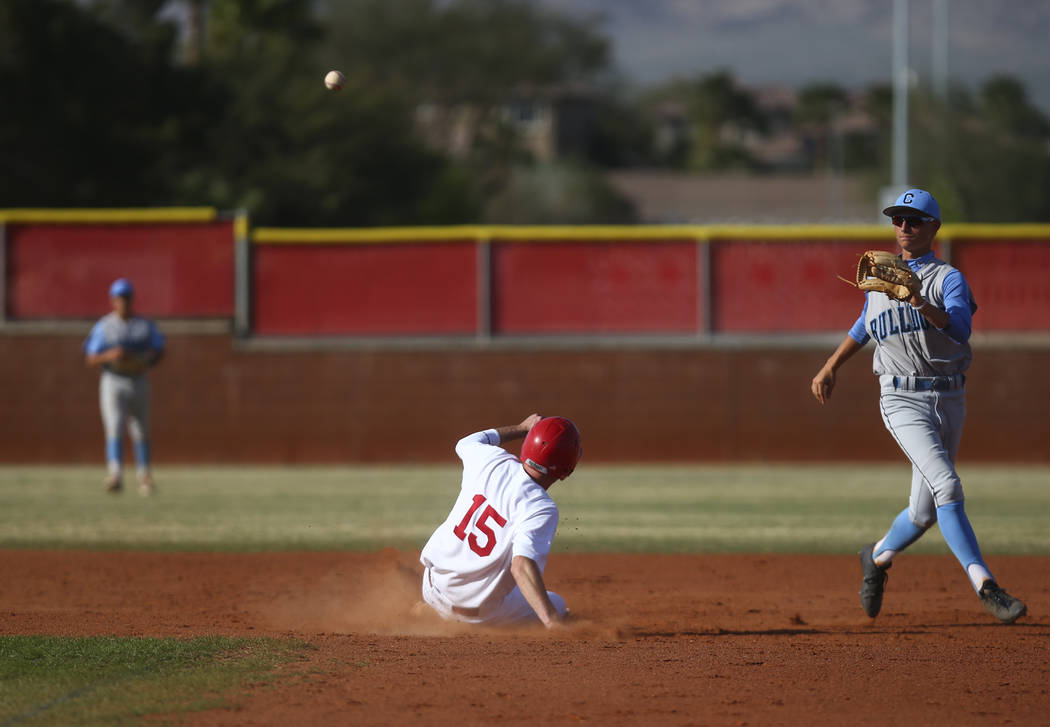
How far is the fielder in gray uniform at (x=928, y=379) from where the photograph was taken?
6.62 meters

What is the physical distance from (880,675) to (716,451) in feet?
39.6

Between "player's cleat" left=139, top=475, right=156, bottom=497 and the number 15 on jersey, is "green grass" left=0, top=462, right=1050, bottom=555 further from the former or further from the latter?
the number 15 on jersey

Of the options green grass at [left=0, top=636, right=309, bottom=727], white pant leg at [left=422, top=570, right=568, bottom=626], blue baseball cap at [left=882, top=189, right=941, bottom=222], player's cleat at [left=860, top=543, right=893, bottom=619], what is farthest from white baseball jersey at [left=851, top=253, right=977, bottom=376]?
green grass at [left=0, top=636, right=309, bottom=727]

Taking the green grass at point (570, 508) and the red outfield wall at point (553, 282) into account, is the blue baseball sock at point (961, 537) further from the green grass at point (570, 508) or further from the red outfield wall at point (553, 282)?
the red outfield wall at point (553, 282)

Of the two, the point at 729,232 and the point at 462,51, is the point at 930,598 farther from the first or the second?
the point at 462,51

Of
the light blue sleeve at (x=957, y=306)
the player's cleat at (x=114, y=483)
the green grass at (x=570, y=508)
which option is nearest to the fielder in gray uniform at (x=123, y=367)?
the player's cleat at (x=114, y=483)

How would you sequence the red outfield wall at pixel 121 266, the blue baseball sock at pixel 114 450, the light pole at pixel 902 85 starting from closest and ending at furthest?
the blue baseball sock at pixel 114 450
the red outfield wall at pixel 121 266
the light pole at pixel 902 85

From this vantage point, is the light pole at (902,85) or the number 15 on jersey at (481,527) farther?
the light pole at (902,85)

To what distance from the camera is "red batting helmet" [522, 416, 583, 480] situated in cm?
607

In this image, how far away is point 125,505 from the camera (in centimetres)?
1307

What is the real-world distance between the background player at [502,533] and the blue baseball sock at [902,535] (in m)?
1.74

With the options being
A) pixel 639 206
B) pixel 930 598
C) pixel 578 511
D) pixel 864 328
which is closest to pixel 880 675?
pixel 864 328

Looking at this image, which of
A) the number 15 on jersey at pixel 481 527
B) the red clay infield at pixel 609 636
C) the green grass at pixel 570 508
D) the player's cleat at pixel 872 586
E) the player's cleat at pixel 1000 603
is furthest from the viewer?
the green grass at pixel 570 508

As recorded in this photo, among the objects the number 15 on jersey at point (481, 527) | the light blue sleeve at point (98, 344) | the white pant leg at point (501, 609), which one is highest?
the light blue sleeve at point (98, 344)
